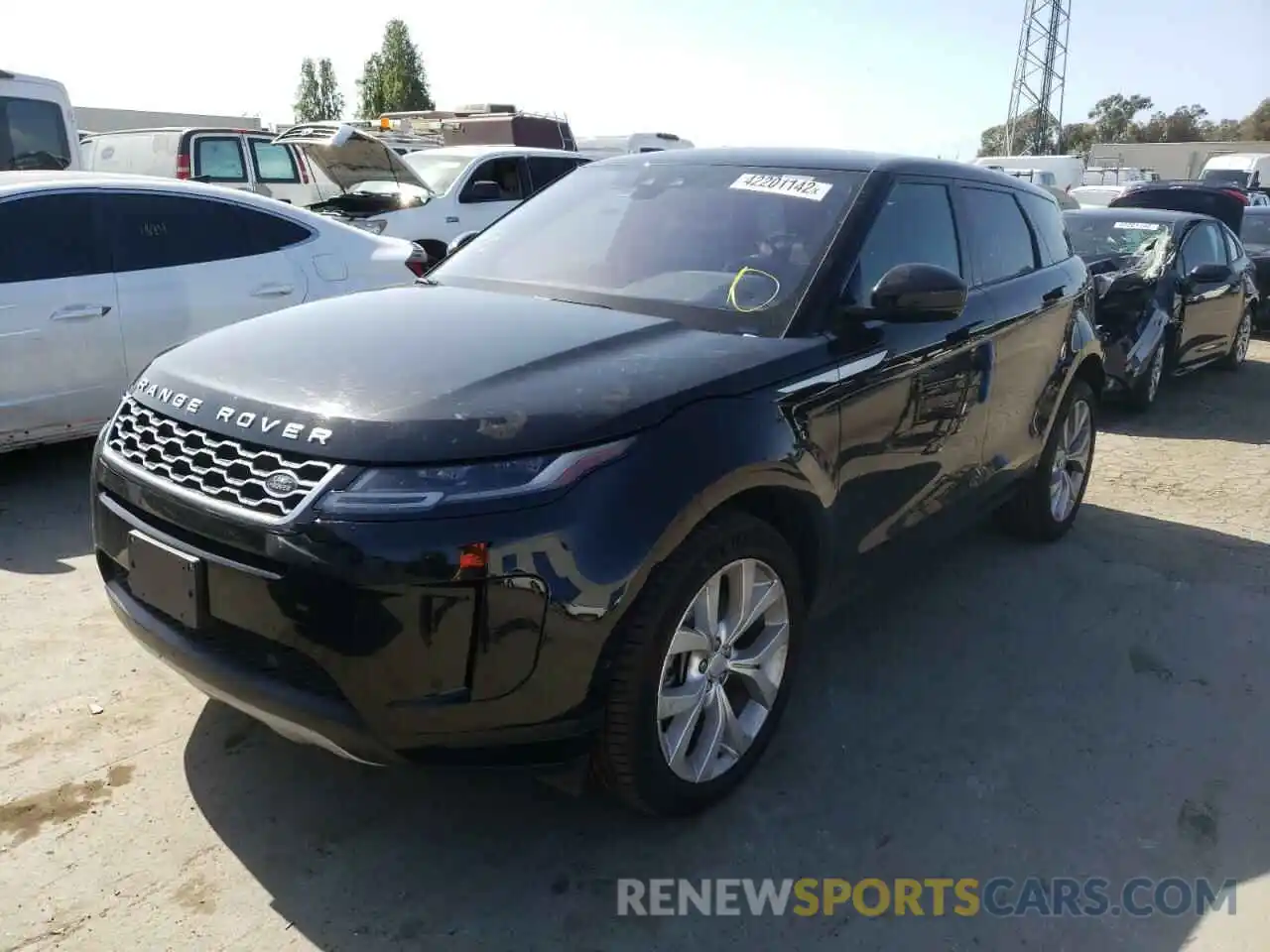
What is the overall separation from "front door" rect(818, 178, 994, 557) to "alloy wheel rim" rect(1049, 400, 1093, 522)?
115cm

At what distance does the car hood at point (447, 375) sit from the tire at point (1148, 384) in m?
5.84

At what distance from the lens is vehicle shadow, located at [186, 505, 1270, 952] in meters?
2.49

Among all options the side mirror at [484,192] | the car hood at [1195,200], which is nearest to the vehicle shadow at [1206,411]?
the car hood at [1195,200]

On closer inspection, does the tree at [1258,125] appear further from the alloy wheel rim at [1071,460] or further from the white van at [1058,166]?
the alloy wheel rim at [1071,460]

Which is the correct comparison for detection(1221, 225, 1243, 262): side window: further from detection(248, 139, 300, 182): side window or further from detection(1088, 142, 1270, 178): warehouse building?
detection(1088, 142, 1270, 178): warehouse building

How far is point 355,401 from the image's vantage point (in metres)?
2.39

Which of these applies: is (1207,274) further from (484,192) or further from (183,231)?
(183,231)

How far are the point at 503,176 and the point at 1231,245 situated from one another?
7185 mm

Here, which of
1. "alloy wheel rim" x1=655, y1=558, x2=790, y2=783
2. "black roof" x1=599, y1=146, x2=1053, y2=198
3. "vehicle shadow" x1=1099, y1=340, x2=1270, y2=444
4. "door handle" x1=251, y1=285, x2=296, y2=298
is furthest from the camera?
"vehicle shadow" x1=1099, y1=340, x2=1270, y2=444

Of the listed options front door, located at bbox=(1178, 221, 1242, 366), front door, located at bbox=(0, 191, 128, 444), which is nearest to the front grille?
front door, located at bbox=(0, 191, 128, 444)

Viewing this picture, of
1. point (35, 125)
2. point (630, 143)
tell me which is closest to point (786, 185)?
point (35, 125)

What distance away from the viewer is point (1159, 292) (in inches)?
316

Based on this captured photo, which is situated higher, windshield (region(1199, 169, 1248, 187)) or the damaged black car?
windshield (region(1199, 169, 1248, 187))

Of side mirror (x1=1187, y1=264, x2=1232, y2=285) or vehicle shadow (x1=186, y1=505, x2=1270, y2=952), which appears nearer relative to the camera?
vehicle shadow (x1=186, y1=505, x2=1270, y2=952)
